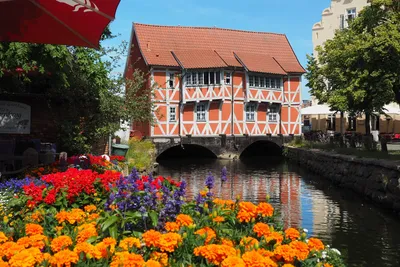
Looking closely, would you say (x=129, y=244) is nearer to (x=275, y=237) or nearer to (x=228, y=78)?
(x=275, y=237)

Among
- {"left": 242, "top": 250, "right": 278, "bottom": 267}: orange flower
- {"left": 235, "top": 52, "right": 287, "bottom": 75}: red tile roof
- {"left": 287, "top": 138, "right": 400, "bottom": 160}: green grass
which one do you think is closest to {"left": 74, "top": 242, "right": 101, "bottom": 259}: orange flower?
{"left": 242, "top": 250, "right": 278, "bottom": 267}: orange flower

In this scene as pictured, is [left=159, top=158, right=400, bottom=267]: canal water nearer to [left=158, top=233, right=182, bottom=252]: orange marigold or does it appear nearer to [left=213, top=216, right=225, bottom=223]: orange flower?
[left=213, top=216, right=225, bottom=223]: orange flower

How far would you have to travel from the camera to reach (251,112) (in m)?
35.8

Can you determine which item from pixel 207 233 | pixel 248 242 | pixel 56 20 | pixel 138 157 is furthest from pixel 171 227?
pixel 138 157

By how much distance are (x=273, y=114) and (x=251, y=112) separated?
2268 millimetres

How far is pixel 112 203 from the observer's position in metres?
4.23

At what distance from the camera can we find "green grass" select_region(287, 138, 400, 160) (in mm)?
17062

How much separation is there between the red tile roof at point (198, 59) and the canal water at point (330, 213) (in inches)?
507

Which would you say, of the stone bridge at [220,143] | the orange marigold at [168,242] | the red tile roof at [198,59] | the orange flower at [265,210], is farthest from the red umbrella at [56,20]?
the red tile roof at [198,59]

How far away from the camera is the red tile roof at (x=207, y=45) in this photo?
34.7 meters

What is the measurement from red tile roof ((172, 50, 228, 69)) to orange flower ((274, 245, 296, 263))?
101 feet

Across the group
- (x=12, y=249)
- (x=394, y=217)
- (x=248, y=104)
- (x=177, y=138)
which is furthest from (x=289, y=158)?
(x=12, y=249)

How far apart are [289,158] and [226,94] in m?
6.49

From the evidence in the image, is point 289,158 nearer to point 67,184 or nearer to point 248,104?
→ point 248,104
